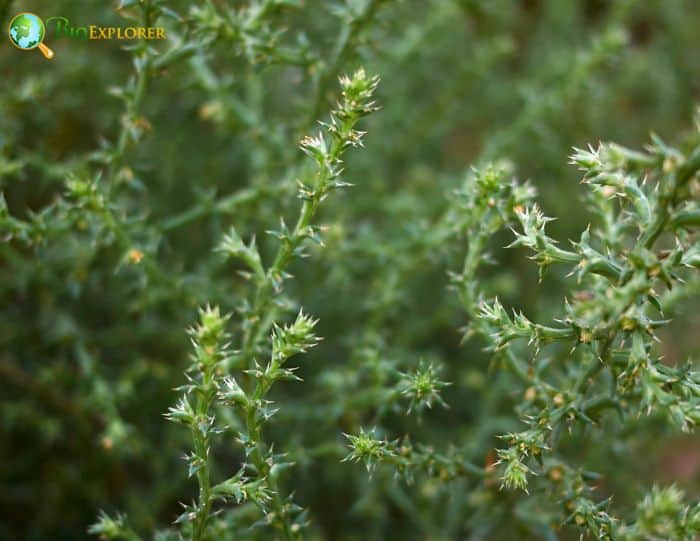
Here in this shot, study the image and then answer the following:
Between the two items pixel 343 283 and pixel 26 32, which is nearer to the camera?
pixel 26 32

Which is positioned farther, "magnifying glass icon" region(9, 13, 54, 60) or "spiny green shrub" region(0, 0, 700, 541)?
"magnifying glass icon" region(9, 13, 54, 60)

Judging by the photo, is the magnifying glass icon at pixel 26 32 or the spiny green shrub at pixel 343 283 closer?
the spiny green shrub at pixel 343 283

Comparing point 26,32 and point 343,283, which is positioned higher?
point 26,32

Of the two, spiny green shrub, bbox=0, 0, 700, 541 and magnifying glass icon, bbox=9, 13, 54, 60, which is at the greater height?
magnifying glass icon, bbox=9, 13, 54, 60

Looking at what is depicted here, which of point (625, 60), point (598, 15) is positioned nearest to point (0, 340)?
point (625, 60)

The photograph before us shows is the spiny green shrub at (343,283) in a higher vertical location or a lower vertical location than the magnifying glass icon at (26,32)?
lower
